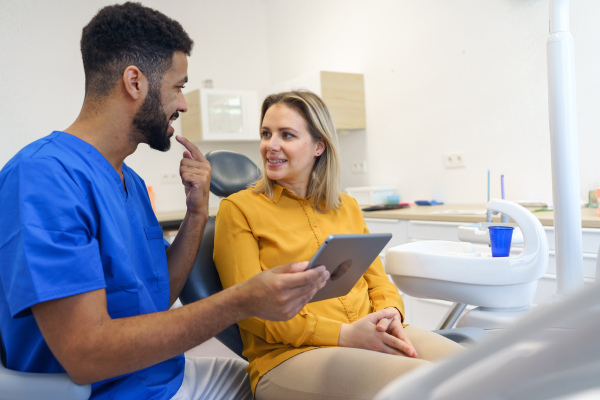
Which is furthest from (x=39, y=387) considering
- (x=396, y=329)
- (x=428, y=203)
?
(x=428, y=203)

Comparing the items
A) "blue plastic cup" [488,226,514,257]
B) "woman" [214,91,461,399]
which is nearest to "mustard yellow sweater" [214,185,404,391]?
"woman" [214,91,461,399]

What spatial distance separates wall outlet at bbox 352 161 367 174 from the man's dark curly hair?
2.93 m

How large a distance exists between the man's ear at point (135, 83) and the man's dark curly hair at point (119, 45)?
14 millimetres

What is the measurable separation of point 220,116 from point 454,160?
1864 millimetres

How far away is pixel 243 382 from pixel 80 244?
0.65 metres

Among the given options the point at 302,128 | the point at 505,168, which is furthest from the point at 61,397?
the point at 505,168

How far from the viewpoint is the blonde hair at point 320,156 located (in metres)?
1.56

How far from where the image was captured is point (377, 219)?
2990 mm

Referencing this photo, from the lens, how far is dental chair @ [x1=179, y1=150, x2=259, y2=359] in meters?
1.37

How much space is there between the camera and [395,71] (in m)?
3.56

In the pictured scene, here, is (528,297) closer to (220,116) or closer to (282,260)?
(282,260)

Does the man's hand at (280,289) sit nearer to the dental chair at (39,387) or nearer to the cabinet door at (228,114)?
the dental chair at (39,387)

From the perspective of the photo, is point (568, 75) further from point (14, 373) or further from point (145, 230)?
point (14, 373)

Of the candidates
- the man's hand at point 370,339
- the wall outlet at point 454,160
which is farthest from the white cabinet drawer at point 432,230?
the man's hand at point 370,339
